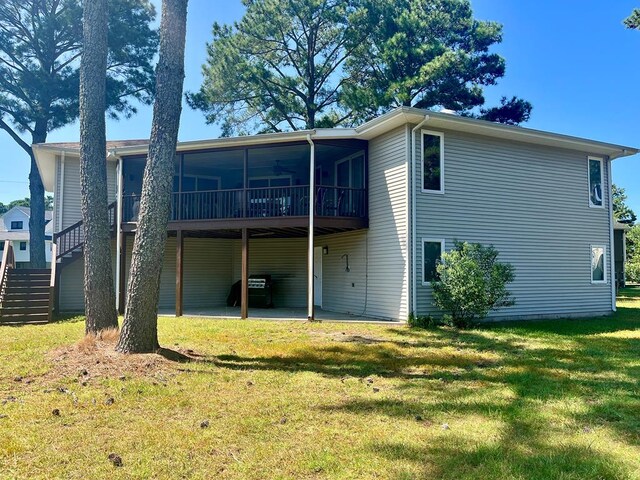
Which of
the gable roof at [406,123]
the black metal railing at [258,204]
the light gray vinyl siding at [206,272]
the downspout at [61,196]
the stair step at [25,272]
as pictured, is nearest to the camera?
the gable roof at [406,123]

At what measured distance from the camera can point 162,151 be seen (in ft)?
21.2

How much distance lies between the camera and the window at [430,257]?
10914mm

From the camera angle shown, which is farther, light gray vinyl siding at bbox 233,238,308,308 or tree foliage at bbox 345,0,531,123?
tree foliage at bbox 345,0,531,123

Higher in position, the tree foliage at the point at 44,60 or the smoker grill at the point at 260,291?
the tree foliage at the point at 44,60

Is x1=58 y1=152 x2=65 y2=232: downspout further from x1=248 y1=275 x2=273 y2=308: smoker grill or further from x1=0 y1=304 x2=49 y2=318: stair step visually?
x1=248 y1=275 x2=273 y2=308: smoker grill

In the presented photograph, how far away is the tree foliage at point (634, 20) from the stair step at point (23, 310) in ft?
64.4

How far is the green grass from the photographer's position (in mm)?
3146

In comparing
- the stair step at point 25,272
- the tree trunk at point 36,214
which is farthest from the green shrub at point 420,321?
the tree trunk at point 36,214

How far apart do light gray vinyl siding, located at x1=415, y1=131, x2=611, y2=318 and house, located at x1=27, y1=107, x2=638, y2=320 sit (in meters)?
0.03

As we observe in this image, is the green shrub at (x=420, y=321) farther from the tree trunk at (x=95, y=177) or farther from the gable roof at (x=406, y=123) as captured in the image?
the tree trunk at (x=95, y=177)

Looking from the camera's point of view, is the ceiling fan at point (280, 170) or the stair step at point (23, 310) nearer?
the stair step at point (23, 310)

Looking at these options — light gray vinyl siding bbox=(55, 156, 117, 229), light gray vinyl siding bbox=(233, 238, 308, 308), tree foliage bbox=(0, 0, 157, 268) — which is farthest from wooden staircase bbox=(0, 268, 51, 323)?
tree foliage bbox=(0, 0, 157, 268)

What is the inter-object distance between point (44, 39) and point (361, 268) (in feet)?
63.8

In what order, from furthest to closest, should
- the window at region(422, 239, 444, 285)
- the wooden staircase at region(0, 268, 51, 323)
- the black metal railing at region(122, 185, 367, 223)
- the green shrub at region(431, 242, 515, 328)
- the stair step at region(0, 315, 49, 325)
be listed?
the black metal railing at region(122, 185, 367, 223)
the wooden staircase at region(0, 268, 51, 323)
the window at region(422, 239, 444, 285)
the stair step at region(0, 315, 49, 325)
the green shrub at region(431, 242, 515, 328)
